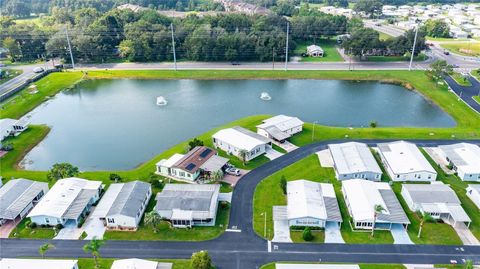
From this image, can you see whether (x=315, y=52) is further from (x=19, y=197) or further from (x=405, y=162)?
(x=19, y=197)

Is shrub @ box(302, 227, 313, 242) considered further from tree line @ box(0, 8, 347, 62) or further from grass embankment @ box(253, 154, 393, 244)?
tree line @ box(0, 8, 347, 62)

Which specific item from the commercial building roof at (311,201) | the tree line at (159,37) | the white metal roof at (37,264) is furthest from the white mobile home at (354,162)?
the tree line at (159,37)

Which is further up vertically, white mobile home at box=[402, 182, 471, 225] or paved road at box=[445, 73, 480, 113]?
paved road at box=[445, 73, 480, 113]

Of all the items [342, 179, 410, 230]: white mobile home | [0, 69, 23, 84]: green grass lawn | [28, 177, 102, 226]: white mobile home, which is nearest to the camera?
[342, 179, 410, 230]: white mobile home

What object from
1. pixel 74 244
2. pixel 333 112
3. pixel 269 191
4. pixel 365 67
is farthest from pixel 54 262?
pixel 365 67

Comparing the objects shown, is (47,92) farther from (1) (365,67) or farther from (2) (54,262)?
(1) (365,67)

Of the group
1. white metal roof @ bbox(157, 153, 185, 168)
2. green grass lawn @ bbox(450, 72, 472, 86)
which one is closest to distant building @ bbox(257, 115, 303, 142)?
white metal roof @ bbox(157, 153, 185, 168)
